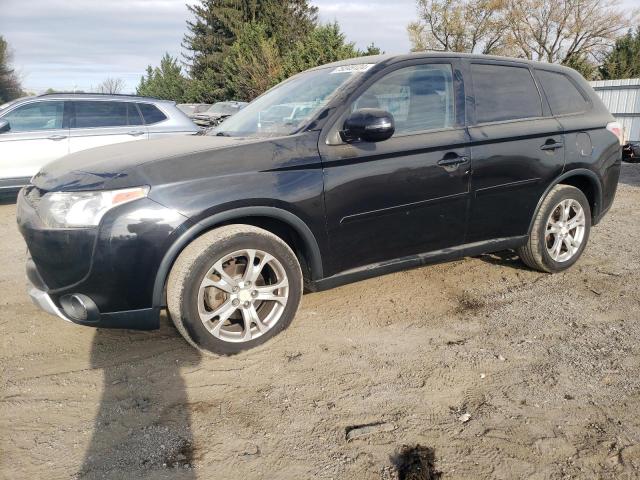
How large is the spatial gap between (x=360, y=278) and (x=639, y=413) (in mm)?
1713

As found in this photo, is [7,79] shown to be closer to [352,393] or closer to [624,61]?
[624,61]

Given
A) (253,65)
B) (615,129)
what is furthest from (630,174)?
(253,65)

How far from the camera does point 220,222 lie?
10.2ft

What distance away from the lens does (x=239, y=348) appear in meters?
3.23

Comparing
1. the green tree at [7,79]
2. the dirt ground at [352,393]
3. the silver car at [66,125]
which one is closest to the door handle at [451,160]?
the dirt ground at [352,393]

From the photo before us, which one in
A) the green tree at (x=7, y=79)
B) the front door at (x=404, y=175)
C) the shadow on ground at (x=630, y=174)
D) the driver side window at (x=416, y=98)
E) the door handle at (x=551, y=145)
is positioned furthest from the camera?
the green tree at (x=7, y=79)

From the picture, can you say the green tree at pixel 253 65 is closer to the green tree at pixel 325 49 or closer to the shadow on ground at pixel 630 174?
the green tree at pixel 325 49

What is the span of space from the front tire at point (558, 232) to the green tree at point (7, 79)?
5950cm

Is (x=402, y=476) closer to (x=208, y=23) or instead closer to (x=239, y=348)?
(x=239, y=348)

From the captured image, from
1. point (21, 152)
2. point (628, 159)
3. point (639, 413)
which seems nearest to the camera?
point (639, 413)

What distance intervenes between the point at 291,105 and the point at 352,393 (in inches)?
80.7

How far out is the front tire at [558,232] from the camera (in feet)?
14.4

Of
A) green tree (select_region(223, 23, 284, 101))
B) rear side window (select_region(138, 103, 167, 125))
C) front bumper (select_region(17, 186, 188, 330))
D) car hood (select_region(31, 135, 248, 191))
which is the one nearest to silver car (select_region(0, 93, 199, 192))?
rear side window (select_region(138, 103, 167, 125))

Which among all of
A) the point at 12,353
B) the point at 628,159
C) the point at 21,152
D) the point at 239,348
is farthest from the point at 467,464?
the point at 628,159
